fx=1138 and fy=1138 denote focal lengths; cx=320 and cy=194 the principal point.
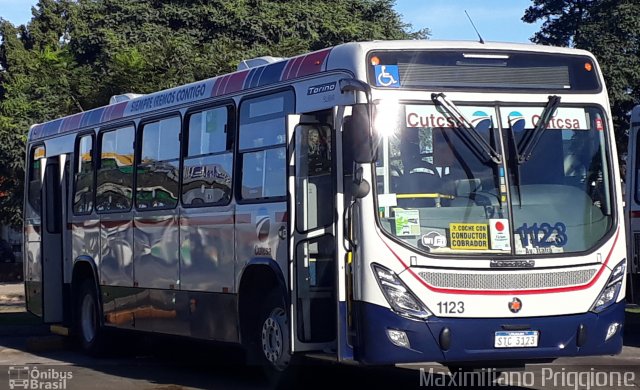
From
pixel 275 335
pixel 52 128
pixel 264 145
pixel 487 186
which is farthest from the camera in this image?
pixel 52 128

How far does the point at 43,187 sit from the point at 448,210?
368 inches

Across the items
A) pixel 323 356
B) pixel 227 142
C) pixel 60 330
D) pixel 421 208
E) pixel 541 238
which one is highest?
pixel 227 142

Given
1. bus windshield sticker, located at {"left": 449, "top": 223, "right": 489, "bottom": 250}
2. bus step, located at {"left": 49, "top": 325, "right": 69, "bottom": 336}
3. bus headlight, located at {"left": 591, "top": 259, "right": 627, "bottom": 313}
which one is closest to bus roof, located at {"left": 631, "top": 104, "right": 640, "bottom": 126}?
bus headlight, located at {"left": 591, "top": 259, "right": 627, "bottom": 313}

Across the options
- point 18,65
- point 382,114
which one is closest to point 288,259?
point 382,114

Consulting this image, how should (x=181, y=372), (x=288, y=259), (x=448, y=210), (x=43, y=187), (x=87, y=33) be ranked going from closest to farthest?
(x=448, y=210) < (x=288, y=259) < (x=181, y=372) < (x=43, y=187) < (x=87, y=33)

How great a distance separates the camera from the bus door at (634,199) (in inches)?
647

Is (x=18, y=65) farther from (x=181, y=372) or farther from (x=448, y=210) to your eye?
(x=448, y=210)

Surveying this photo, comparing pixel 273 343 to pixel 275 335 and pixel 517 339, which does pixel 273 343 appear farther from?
pixel 517 339

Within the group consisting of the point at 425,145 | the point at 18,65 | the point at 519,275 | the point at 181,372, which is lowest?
the point at 181,372

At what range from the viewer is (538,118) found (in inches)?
409

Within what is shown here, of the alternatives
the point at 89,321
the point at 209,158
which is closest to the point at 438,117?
the point at 209,158

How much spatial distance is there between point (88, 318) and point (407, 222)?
26.1 ft

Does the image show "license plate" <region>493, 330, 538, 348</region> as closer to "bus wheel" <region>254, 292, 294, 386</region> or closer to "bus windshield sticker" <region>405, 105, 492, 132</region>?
"bus windshield sticker" <region>405, 105, 492, 132</region>

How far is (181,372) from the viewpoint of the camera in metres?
13.8
